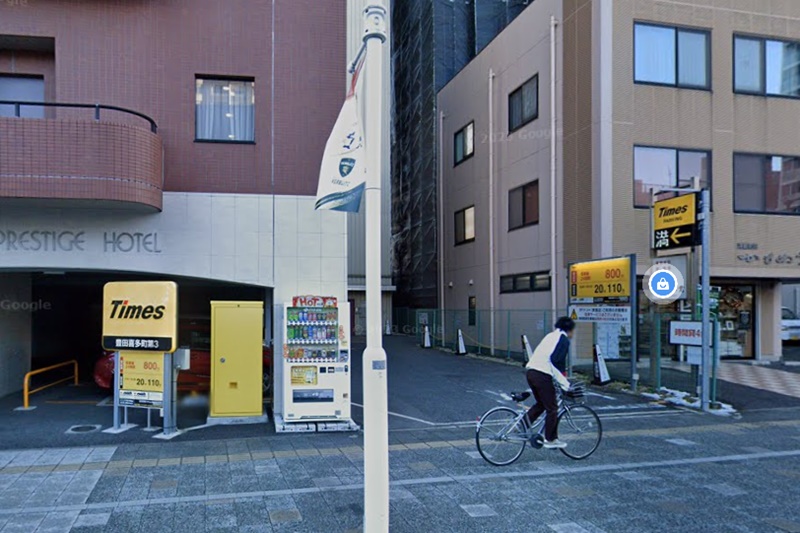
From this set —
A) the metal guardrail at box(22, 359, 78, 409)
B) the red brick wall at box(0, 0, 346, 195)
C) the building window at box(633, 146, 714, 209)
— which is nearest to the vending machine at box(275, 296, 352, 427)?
the red brick wall at box(0, 0, 346, 195)

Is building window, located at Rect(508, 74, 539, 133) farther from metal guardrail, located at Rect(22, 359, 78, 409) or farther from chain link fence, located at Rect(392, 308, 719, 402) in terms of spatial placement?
metal guardrail, located at Rect(22, 359, 78, 409)

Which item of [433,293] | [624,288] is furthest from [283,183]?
[433,293]

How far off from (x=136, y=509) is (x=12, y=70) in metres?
8.63

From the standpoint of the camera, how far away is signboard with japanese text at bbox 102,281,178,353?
9133 millimetres

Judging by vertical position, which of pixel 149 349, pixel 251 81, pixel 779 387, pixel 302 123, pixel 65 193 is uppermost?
pixel 251 81

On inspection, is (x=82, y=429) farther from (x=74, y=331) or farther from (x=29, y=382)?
(x=74, y=331)

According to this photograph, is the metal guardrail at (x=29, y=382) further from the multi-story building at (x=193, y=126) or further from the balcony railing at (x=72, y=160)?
the balcony railing at (x=72, y=160)

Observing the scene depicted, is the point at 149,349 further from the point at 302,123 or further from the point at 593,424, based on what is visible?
the point at 593,424

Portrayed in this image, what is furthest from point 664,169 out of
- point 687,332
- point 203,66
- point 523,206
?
point 203,66

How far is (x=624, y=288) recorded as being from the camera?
13000mm

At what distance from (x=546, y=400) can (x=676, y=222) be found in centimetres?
743

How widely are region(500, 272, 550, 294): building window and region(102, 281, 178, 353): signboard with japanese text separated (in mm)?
12064

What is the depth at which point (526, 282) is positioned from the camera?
1981 centimetres

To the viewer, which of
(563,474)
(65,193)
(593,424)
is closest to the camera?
(563,474)
